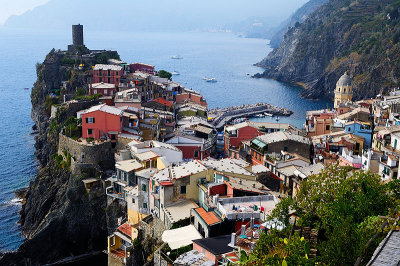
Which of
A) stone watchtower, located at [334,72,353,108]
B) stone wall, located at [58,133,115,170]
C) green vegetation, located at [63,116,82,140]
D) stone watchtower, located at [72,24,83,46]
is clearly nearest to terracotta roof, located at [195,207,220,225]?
stone wall, located at [58,133,115,170]

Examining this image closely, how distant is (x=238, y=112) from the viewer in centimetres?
9150

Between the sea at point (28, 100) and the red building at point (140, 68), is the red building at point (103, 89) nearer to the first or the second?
the sea at point (28, 100)

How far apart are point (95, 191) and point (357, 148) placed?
79.0 ft

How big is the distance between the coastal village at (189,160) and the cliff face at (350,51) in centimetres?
4445

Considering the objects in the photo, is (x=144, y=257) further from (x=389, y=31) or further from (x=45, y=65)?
(x=389, y=31)

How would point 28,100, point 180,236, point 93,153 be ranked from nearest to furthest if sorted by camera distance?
point 180,236
point 93,153
point 28,100

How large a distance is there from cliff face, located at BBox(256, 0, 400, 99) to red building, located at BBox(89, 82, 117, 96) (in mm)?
63026

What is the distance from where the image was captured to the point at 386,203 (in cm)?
1984

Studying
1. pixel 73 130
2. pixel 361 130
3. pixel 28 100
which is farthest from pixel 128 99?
pixel 28 100

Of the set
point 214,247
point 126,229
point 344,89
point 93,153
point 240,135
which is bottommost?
point 126,229

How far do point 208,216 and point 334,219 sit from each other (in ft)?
30.0

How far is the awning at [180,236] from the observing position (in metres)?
25.0

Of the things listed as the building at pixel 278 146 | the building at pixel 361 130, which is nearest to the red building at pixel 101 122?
the building at pixel 278 146

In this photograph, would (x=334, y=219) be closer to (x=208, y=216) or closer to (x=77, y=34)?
(x=208, y=216)
